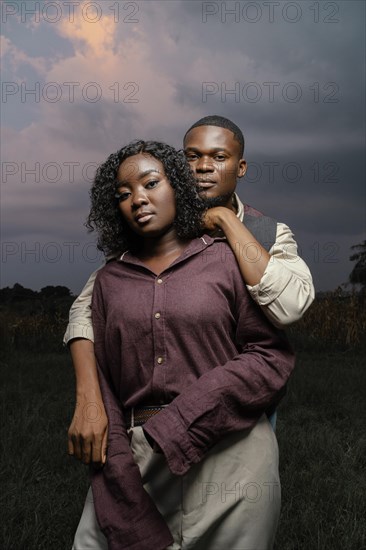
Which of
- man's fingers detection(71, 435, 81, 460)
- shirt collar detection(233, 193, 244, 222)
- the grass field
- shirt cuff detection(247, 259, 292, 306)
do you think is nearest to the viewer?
shirt cuff detection(247, 259, 292, 306)

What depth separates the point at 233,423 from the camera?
197 cm

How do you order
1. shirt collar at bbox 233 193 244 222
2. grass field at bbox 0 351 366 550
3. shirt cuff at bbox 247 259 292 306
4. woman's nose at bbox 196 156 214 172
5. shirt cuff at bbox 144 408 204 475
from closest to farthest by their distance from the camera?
shirt cuff at bbox 144 408 204 475
shirt cuff at bbox 247 259 292 306
woman's nose at bbox 196 156 214 172
shirt collar at bbox 233 193 244 222
grass field at bbox 0 351 366 550

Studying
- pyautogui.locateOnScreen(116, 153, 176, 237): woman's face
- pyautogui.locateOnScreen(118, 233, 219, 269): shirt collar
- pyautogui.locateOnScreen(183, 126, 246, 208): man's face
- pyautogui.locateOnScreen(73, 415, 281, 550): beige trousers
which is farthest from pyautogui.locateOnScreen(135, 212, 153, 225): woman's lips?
pyautogui.locateOnScreen(73, 415, 281, 550): beige trousers

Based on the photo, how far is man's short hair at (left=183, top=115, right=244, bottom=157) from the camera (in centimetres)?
248

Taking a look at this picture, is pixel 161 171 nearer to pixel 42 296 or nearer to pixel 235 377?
pixel 235 377

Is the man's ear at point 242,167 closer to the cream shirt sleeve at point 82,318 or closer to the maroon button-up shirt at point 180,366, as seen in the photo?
the maroon button-up shirt at point 180,366

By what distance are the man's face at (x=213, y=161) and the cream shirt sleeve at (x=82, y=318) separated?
47cm

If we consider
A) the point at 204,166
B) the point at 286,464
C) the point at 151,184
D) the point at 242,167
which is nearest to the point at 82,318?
the point at 151,184

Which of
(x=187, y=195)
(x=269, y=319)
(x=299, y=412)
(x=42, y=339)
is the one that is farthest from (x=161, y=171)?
(x=42, y=339)

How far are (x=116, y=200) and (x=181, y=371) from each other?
58cm

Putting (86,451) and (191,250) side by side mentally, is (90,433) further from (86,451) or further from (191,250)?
(191,250)

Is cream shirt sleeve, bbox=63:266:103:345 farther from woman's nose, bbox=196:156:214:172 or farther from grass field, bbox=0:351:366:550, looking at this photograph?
grass field, bbox=0:351:366:550

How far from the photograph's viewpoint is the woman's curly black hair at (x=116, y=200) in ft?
7.00

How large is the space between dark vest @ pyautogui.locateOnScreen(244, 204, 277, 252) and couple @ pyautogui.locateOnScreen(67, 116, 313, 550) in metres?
0.07
